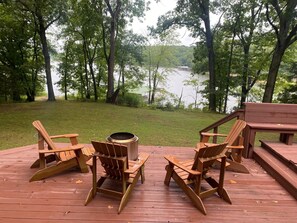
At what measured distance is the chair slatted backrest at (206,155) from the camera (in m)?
2.44

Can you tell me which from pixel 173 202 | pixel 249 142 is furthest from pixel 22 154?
pixel 249 142

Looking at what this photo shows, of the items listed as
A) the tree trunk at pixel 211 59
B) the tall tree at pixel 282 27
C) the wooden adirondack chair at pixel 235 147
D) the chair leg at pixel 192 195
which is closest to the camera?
the chair leg at pixel 192 195

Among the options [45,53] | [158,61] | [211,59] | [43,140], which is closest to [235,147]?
[43,140]

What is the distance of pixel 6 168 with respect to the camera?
11.3 feet

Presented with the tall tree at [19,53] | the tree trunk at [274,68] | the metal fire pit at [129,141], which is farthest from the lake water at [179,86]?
the metal fire pit at [129,141]

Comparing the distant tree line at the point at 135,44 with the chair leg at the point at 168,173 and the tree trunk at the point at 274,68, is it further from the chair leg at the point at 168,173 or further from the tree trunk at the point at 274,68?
the chair leg at the point at 168,173

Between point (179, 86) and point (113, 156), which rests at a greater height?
point (179, 86)

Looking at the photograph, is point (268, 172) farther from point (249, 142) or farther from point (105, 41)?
point (105, 41)

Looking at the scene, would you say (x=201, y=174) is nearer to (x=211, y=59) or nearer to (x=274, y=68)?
(x=274, y=68)

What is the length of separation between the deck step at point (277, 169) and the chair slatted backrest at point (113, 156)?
2.25 meters

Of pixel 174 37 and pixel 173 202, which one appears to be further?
pixel 174 37

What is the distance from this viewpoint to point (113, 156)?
246cm

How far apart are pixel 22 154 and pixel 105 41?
12832 mm

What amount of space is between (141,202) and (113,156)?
2.26ft
